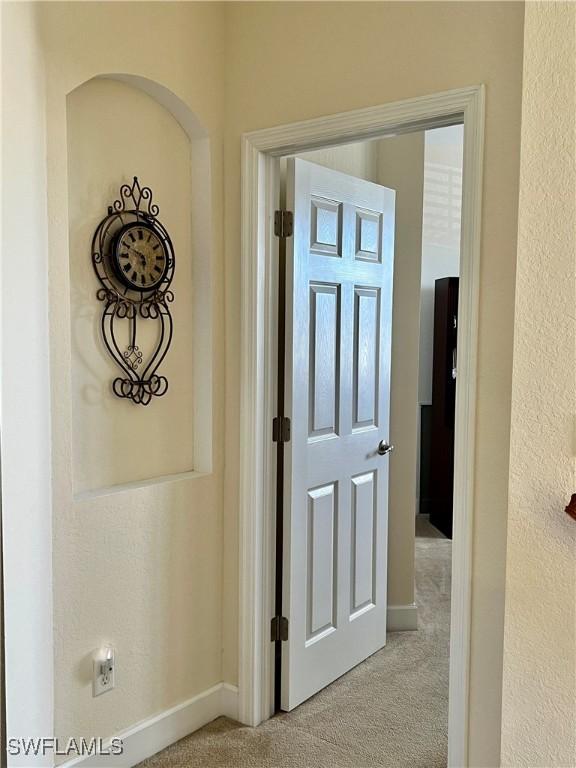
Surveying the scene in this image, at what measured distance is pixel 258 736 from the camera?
2602 mm

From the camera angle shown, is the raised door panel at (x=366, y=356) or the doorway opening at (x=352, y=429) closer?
the doorway opening at (x=352, y=429)

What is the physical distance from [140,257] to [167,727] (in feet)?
5.46

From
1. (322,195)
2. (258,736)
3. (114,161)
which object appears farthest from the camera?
(322,195)

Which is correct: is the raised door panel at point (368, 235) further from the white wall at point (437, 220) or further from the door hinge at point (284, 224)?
the white wall at point (437, 220)

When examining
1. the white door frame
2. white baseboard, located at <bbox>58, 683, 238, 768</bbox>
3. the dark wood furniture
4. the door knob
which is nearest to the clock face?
the white door frame

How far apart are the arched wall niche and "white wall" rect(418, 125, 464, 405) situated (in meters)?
3.33

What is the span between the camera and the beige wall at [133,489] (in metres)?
2.12

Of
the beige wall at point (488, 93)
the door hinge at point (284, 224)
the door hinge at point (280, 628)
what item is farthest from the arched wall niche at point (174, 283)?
the door hinge at point (280, 628)

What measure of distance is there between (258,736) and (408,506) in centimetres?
135

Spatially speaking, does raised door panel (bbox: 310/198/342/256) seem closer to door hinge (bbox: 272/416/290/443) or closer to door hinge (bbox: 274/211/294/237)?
door hinge (bbox: 274/211/294/237)

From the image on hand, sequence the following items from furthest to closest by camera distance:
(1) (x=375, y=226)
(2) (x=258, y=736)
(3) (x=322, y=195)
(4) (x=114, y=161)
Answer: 1. (1) (x=375, y=226)
2. (3) (x=322, y=195)
3. (2) (x=258, y=736)
4. (4) (x=114, y=161)

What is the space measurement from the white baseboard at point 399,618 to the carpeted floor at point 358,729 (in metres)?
0.19

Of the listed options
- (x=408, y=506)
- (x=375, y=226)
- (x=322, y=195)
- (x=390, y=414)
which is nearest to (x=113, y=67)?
(x=322, y=195)

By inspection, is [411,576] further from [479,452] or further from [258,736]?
[479,452]
